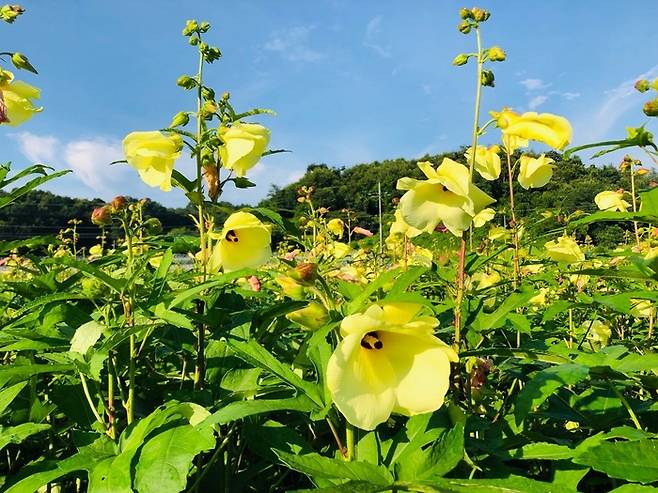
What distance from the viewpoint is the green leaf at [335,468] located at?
92cm

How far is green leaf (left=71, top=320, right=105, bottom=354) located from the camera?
1.32m

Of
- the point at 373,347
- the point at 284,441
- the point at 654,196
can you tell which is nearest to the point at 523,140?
the point at 654,196

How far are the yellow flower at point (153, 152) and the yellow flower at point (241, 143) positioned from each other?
13 cm

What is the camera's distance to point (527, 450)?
1.12 meters

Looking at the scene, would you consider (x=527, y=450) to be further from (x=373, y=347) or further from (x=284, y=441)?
(x=284, y=441)

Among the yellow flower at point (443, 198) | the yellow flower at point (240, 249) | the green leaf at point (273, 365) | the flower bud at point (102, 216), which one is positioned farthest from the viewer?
the flower bud at point (102, 216)

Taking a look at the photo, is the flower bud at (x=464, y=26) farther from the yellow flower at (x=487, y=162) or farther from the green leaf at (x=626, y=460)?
the green leaf at (x=626, y=460)

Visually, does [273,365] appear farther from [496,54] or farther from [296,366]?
[496,54]

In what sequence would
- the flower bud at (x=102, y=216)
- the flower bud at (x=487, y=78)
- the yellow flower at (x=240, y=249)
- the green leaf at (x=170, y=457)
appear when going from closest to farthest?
the green leaf at (x=170, y=457) → the yellow flower at (x=240, y=249) → the flower bud at (x=102, y=216) → the flower bud at (x=487, y=78)

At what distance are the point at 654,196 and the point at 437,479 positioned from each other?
78 centimetres

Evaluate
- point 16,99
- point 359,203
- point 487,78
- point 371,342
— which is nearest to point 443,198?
point 487,78

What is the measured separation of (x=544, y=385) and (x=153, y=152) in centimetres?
119

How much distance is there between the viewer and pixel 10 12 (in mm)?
1950

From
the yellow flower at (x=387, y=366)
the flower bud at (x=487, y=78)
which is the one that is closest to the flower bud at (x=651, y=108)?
the flower bud at (x=487, y=78)
